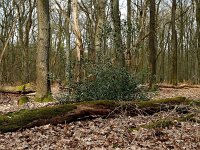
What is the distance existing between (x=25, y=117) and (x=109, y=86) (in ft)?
11.9

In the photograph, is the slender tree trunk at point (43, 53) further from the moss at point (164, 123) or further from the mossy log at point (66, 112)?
the moss at point (164, 123)

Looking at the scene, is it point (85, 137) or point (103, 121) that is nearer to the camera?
point (85, 137)

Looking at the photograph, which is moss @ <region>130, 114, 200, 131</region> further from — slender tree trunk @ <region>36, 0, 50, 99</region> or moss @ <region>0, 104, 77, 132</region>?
slender tree trunk @ <region>36, 0, 50, 99</region>

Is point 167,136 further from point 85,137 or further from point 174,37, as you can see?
point 174,37

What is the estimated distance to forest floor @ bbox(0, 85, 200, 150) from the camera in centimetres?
622

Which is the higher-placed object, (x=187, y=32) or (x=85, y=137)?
(x=187, y=32)


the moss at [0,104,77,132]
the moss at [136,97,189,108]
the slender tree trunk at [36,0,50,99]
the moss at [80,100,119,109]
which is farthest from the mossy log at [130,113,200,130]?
the slender tree trunk at [36,0,50,99]

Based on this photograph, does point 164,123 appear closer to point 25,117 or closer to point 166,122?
point 166,122

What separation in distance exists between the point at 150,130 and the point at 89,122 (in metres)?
1.60

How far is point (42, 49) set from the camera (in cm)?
1285

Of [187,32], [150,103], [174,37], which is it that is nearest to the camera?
[150,103]

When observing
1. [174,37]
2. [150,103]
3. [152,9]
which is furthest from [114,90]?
[174,37]

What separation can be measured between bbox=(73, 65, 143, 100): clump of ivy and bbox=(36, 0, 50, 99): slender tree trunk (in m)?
2.06

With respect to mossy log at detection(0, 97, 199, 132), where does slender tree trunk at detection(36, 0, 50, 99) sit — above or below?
above
